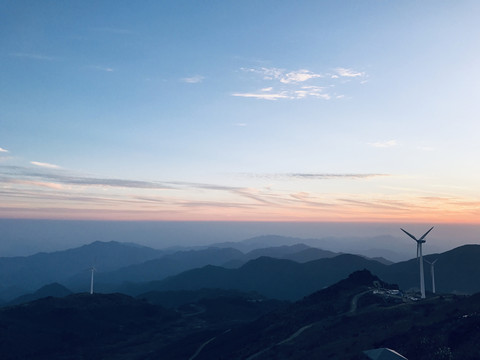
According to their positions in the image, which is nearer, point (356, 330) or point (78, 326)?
point (356, 330)

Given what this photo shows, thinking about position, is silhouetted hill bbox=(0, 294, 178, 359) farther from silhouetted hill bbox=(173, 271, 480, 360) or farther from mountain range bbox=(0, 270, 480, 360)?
silhouetted hill bbox=(173, 271, 480, 360)

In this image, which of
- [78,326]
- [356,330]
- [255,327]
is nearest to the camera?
[356,330]

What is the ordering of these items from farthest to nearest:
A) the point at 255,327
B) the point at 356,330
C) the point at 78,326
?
the point at 78,326
the point at 255,327
the point at 356,330

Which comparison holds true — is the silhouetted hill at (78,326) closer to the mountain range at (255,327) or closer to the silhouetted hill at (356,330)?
the mountain range at (255,327)

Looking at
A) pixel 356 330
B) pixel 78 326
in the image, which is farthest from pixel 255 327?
pixel 78 326

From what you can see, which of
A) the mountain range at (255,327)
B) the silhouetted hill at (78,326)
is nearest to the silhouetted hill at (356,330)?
the mountain range at (255,327)

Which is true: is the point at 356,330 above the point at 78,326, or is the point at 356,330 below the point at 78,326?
above

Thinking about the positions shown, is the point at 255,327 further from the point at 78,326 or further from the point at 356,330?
the point at 78,326

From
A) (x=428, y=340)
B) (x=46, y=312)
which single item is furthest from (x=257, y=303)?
(x=428, y=340)

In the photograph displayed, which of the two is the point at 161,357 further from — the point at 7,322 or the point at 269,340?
the point at 7,322

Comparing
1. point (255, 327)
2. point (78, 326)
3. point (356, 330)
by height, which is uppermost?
point (356, 330)

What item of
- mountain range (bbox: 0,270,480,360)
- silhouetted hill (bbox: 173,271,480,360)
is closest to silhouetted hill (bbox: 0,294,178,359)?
mountain range (bbox: 0,270,480,360)
